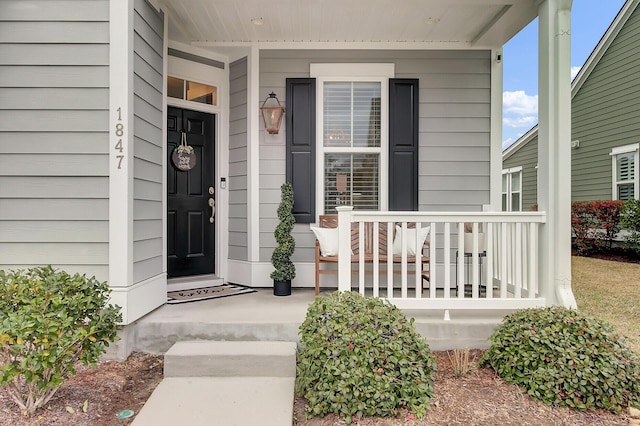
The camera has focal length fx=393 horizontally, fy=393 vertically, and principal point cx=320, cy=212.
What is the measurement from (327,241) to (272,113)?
4.89 ft

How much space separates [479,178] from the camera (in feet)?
14.0

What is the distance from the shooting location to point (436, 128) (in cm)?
427

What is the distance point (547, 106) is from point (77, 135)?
11.7 ft

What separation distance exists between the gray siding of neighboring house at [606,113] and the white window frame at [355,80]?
21.3ft

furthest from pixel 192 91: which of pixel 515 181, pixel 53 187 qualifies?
pixel 515 181

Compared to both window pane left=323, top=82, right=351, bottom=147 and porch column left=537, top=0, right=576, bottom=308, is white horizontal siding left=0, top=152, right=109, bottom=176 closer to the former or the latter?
window pane left=323, top=82, right=351, bottom=147

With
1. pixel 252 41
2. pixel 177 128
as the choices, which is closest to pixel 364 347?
pixel 177 128

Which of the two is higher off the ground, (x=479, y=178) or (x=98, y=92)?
(x=98, y=92)

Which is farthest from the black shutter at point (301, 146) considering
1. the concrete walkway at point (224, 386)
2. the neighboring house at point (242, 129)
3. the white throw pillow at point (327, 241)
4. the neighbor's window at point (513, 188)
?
the neighbor's window at point (513, 188)

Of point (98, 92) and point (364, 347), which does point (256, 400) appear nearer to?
point (364, 347)

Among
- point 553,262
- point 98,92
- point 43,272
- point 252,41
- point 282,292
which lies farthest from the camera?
point 252,41

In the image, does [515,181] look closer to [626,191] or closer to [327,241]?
[626,191]

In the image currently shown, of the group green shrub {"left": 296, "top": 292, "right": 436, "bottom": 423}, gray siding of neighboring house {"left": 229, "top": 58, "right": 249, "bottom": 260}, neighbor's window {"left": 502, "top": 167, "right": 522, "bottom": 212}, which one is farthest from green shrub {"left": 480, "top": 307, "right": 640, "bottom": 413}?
neighbor's window {"left": 502, "top": 167, "right": 522, "bottom": 212}

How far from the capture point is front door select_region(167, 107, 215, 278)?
4105mm
